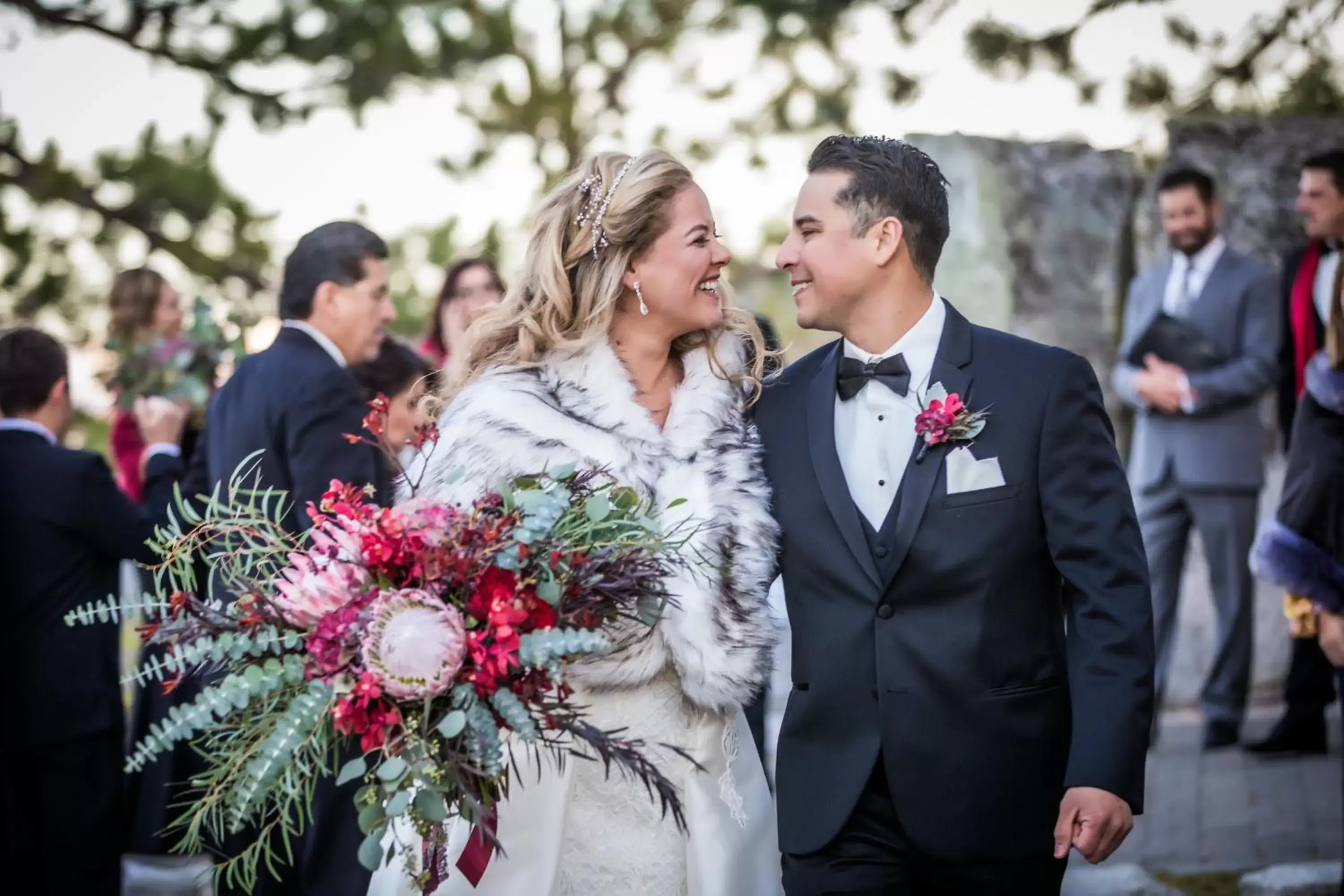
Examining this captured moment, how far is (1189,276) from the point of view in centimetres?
828

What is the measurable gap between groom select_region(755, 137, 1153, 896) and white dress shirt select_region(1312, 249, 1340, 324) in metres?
4.45

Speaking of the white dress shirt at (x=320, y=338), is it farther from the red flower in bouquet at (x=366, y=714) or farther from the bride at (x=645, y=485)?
the red flower in bouquet at (x=366, y=714)

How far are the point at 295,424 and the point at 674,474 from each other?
1891 mm

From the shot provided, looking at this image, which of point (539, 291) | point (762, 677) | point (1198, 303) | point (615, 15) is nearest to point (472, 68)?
point (615, 15)

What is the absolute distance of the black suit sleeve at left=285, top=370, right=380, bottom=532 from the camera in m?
5.41

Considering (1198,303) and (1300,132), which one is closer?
(1198,303)

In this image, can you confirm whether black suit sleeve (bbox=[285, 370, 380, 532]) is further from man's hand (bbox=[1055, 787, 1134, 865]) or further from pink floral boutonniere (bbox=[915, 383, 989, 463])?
man's hand (bbox=[1055, 787, 1134, 865])

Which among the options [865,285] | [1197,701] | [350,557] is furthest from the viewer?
[1197,701]

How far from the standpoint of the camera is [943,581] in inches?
143

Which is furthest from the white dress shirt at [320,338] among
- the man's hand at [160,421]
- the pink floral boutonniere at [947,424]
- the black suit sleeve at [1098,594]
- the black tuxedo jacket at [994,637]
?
the black suit sleeve at [1098,594]

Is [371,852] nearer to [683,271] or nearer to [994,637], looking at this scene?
[994,637]

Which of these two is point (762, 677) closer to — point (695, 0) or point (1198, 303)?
point (1198, 303)

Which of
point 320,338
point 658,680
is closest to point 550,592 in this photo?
point 658,680

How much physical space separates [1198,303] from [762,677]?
5.00 metres
